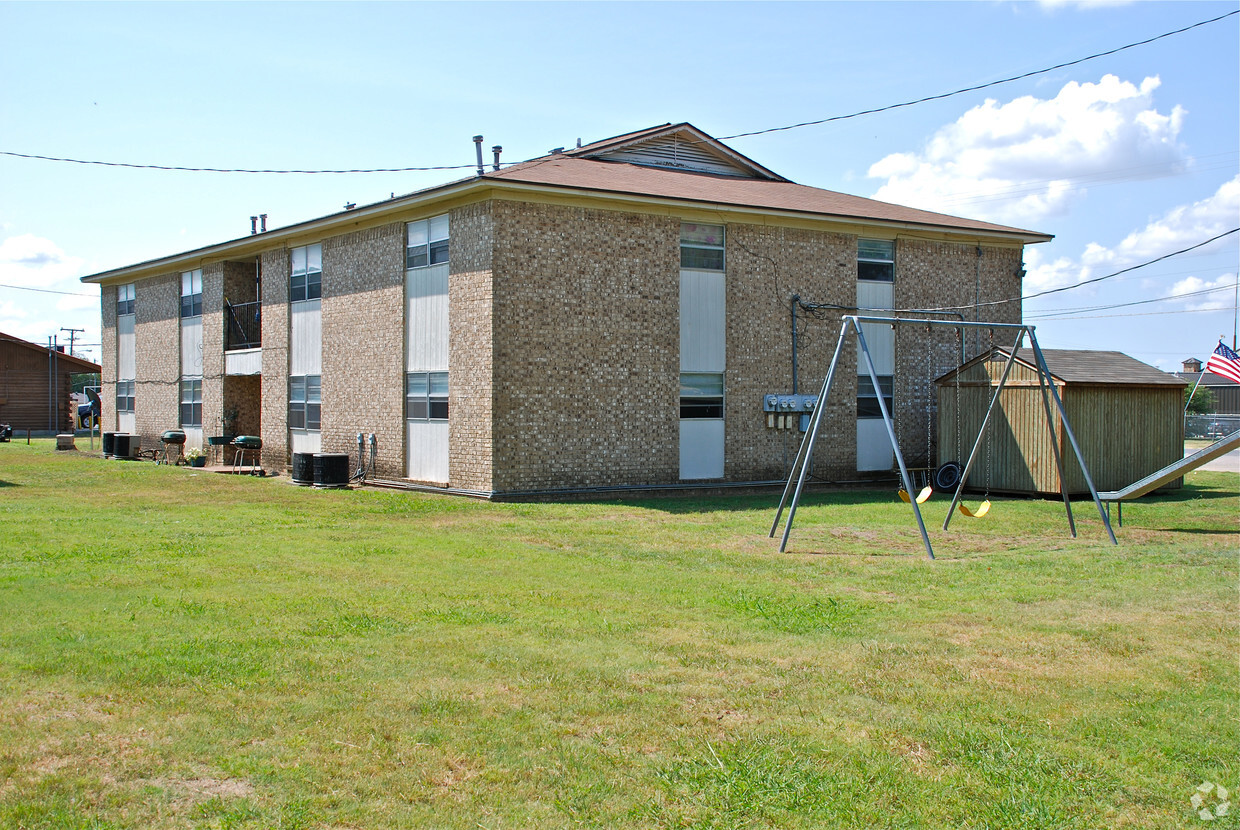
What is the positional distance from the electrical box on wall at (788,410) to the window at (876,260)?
348cm

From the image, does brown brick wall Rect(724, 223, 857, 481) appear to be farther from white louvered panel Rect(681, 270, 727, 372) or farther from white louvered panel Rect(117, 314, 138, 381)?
white louvered panel Rect(117, 314, 138, 381)

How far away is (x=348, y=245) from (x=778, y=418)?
10.4 meters

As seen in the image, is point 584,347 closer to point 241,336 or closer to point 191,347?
point 241,336

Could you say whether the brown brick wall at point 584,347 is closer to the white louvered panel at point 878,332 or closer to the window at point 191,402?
the white louvered panel at point 878,332

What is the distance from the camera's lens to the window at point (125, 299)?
3500 cm

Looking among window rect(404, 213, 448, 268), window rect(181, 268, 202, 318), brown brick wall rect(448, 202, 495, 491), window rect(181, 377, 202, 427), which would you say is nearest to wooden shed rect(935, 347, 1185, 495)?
brown brick wall rect(448, 202, 495, 491)

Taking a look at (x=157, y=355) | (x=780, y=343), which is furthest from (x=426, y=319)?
(x=157, y=355)

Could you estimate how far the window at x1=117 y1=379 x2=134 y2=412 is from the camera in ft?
115

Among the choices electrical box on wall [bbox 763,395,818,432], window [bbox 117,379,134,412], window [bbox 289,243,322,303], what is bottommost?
electrical box on wall [bbox 763,395,818,432]

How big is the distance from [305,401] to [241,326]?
19.0ft

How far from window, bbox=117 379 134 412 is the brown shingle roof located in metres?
19.6

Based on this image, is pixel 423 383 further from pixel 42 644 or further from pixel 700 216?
pixel 42 644

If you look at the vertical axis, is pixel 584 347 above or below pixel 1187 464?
above

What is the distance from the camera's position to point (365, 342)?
2272 cm
